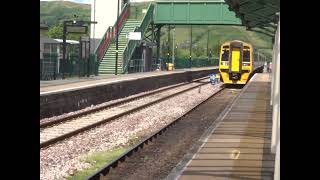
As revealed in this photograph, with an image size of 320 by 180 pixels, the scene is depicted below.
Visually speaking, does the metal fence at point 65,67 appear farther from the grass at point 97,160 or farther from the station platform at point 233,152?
the grass at point 97,160

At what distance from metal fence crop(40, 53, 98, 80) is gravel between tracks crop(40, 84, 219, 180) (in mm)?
11982

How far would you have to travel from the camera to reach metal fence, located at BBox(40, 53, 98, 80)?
33469 millimetres

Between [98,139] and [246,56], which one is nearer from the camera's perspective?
[98,139]

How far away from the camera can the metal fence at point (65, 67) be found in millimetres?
33469

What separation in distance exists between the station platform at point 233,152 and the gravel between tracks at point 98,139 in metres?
2.36

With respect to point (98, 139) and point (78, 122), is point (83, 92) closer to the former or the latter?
point (78, 122)

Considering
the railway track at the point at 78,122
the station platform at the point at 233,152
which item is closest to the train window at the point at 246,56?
the railway track at the point at 78,122

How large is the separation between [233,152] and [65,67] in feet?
93.2

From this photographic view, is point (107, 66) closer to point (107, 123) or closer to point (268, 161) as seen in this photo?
point (107, 123)

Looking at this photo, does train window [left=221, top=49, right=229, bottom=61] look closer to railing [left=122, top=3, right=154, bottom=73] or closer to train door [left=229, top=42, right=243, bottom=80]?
train door [left=229, top=42, right=243, bottom=80]

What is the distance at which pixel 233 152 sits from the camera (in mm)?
10000

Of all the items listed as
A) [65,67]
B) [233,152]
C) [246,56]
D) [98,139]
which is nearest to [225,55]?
[246,56]
